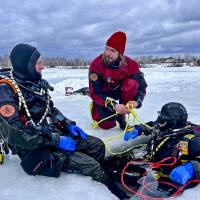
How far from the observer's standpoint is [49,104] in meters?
3.66

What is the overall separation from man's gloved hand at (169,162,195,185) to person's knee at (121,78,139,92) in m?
2.16

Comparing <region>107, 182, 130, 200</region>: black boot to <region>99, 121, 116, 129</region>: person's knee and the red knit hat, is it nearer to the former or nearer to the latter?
<region>99, 121, 116, 129</region>: person's knee

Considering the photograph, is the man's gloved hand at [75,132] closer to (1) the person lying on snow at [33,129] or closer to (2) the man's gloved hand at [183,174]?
(1) the person lying on snow at [33,129]

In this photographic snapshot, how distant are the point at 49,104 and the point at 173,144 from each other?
1.39 m

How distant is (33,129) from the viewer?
10.2ft

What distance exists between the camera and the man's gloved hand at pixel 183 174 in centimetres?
287

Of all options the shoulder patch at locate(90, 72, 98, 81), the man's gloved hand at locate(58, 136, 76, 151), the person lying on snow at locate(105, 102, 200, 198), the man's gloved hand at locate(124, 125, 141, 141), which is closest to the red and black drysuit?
the shoulder patch at locate(90, 72, 98, 81)

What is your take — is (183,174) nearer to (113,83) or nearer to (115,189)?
(115,189)

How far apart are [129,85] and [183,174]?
229cm

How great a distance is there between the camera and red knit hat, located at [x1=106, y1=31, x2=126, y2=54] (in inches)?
191

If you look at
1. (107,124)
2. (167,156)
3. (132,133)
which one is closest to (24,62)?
(132,133)

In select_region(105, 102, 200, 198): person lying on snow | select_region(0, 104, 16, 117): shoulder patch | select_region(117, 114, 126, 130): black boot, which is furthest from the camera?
select_region(117, 114, 126, 130): black boot

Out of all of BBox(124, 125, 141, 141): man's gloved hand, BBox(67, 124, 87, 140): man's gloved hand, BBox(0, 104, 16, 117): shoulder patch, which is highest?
BBox(0, 104, 16, 117): shoulder patch

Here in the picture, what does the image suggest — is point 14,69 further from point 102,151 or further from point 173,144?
point 173,144
